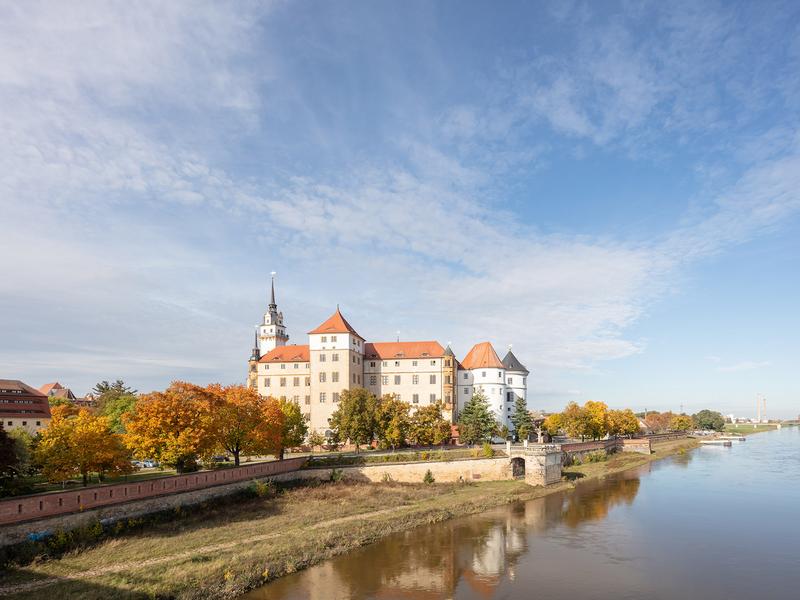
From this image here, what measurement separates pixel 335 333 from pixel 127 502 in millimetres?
42972

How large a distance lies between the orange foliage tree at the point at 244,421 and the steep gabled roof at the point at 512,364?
44665 millimetres

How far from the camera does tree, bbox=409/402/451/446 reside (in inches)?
2299

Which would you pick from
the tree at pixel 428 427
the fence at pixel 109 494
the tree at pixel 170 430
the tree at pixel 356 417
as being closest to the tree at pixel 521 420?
the tree at pixel 428 427

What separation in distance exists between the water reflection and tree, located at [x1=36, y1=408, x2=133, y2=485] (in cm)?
1757

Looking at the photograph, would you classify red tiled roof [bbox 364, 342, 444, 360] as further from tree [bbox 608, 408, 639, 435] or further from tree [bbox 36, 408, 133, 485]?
tree [bbox 36, 408, 133, 485]

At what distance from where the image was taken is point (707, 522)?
3981cm

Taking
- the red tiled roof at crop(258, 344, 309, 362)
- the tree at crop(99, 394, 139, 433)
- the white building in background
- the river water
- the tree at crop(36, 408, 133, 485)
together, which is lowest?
the river water

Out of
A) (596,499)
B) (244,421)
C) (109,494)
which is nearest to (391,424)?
(244,421)

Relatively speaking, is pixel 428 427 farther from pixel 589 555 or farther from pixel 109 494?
pixel 109 494

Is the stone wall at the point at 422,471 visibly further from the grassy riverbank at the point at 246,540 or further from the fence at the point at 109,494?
the fence at the point at 109,494

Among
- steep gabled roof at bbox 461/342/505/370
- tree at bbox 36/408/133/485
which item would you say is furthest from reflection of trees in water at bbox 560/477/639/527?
tree at bbox 36/408/133/485

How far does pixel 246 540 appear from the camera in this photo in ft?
103

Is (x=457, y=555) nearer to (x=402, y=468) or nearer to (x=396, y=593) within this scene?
(x=396, y=593)

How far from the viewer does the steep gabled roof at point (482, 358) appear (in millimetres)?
80375
